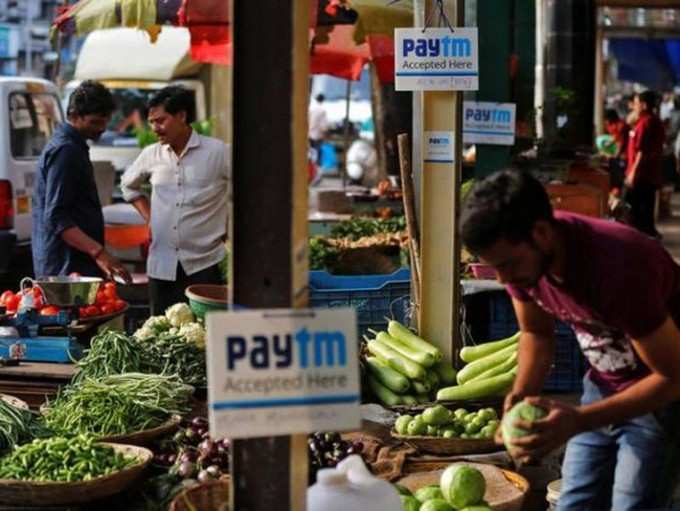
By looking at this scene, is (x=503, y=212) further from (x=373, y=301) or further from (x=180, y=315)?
(x=373, y=301)

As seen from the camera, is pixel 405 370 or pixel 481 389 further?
pixel 405 370

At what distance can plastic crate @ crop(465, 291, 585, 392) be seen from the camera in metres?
8.28

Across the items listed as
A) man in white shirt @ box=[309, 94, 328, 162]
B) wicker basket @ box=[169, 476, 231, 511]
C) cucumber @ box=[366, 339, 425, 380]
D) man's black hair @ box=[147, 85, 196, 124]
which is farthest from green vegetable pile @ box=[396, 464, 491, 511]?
man in white shirt @ box=[309, 94, 328, 162]

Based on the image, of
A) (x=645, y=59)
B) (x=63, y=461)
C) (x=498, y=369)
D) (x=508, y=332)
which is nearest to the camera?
(x=63, y=461)

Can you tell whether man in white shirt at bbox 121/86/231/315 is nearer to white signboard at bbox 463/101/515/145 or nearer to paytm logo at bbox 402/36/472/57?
paytm logo at bbox 402/36/472/57

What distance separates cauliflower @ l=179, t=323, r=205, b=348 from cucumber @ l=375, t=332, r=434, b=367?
98cm

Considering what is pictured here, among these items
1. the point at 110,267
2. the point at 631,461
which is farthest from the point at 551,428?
the point at 110,267

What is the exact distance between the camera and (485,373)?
651 centimetres

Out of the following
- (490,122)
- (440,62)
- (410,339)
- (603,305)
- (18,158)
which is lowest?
(410,339)

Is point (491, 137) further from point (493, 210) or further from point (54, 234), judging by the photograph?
point (493, 210)

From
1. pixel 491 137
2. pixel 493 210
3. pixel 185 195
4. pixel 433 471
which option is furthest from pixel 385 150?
pixel 493 210

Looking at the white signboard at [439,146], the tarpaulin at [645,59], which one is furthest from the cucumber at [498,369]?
the tarpaulin at [645,59]

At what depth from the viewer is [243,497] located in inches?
139

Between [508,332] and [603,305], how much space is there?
4.93 m
